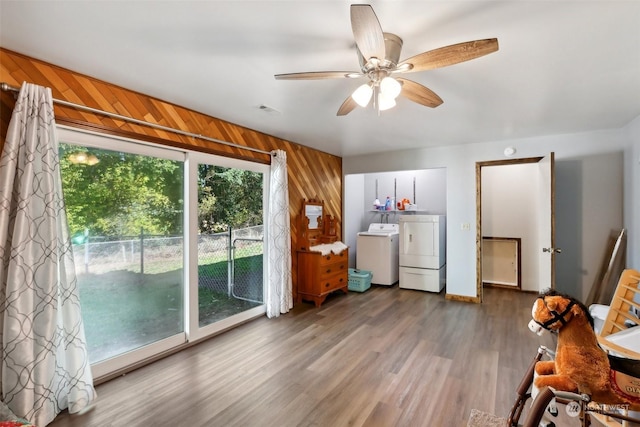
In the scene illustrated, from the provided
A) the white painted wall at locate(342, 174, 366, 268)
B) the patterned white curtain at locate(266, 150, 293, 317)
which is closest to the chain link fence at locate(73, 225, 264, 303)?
the patterned white curtain at locate(266, 150, 293, 317)

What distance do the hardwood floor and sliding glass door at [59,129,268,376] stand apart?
0.29 metres

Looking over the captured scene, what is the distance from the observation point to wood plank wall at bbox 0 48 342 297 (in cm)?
194

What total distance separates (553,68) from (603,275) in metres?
2.99

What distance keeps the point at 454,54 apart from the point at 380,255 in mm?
4178

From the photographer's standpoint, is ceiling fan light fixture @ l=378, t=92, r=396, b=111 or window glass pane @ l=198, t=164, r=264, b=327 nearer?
ceiling fan light fixture @ l=378, t=92, r=396, b=111

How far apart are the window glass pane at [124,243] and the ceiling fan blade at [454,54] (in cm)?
234

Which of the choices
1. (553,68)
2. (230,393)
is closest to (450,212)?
(553,68)

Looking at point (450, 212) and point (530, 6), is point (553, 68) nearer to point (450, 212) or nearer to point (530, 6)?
point (530, 6)

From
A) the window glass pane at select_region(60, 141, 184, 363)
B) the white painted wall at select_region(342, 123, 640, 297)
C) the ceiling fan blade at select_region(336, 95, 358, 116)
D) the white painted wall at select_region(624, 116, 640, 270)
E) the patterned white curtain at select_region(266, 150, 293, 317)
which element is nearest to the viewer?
the ceiling fan blade at select_region(336, 95, 358, 116)

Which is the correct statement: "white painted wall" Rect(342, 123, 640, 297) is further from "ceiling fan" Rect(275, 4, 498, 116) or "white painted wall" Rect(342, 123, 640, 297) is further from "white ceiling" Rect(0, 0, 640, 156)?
"ceiling fan" Rect(275, 4, 498, 116)

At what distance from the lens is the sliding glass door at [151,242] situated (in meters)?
2.31

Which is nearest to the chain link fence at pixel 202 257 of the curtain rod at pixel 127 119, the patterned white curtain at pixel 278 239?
the patterned white curtain at pixel 278 239

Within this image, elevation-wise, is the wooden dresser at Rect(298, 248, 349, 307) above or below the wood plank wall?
below

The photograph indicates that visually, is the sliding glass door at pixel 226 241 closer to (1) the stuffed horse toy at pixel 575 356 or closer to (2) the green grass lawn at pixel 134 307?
(2) the green grass lawn at pixel 134 307
